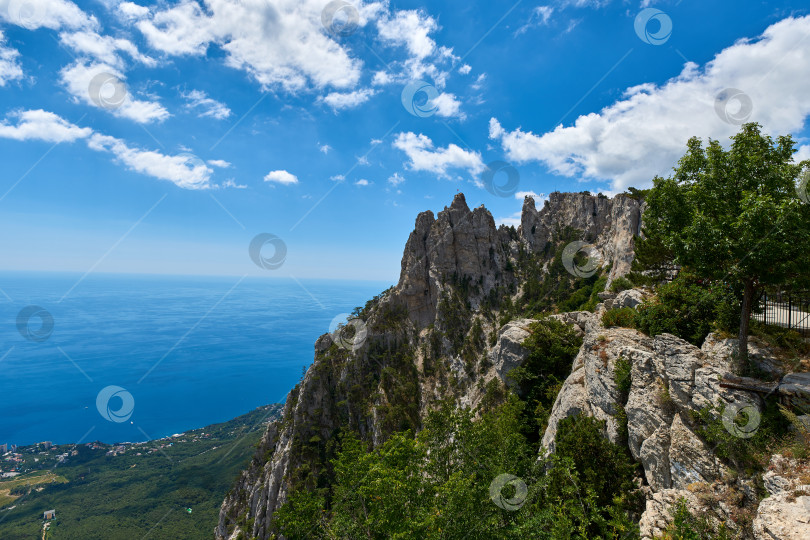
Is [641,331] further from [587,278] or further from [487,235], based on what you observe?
[487,235]

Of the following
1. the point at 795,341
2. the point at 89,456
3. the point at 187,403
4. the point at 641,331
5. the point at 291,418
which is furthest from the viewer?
the point at 187,403

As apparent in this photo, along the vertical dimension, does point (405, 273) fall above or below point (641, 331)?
above

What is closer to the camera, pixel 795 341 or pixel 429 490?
pixel 795 341

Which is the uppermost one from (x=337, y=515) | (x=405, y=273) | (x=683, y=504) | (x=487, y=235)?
(x=487, y=235)

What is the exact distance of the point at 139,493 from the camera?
8112 centimetres

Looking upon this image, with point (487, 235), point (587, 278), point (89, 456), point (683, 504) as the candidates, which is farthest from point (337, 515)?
point (89, 456)

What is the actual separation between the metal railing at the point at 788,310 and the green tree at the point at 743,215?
7.41 ft

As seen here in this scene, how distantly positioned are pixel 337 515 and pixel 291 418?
140 feet

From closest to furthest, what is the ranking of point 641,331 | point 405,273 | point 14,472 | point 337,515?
point 337,515, point 641,331, point 405,273, point 14,472

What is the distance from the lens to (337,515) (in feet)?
39.5
